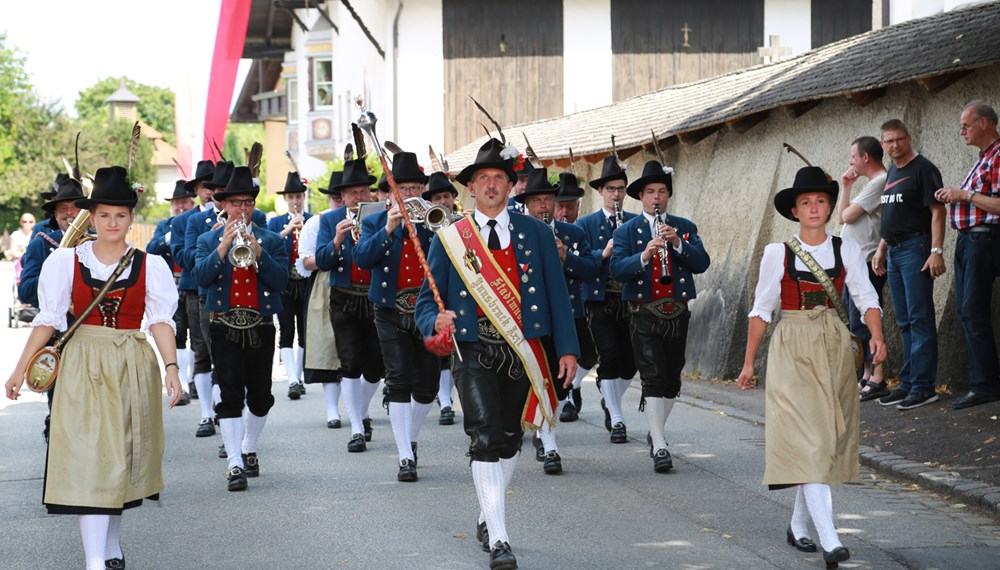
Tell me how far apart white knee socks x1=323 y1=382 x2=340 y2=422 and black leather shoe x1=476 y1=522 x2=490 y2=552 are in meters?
5.00

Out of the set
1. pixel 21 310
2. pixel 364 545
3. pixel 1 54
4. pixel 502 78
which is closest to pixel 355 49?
pixel 502 78

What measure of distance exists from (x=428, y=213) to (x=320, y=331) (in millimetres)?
4631

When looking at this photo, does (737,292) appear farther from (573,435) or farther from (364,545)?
(364,545)

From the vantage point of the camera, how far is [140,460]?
257 inches

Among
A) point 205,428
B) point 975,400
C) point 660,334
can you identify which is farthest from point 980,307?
point 205,428

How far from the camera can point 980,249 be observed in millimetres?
10438

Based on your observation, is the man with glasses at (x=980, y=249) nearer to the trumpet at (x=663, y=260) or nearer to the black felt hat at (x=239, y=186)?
the trumpet at (x=663, y=260)

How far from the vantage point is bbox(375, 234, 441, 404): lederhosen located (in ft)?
32.0

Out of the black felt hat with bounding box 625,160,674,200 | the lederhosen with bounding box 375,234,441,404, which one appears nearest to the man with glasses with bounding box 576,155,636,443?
the black felt hat with bounding box 625,160,674,200

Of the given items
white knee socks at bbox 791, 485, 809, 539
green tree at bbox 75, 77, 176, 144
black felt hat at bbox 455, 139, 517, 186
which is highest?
green tree at bbox 75, 77, 176, 144

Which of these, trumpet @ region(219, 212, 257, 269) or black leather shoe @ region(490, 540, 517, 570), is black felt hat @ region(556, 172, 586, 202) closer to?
trumpet @ region(219, 212, 257, 269)

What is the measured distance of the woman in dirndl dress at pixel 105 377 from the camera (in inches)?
250

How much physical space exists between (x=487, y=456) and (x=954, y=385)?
614 cm

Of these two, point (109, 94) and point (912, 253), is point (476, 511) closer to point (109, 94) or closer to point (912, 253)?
point (912, 253)
